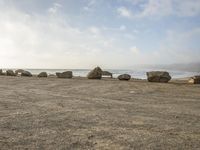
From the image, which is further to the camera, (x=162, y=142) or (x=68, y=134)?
(x=68, y=134)

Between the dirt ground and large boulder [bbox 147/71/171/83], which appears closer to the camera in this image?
the dirt ground

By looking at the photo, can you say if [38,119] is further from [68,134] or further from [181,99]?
[181,99]

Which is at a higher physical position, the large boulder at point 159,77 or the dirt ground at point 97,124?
the large boulder at point 159,77

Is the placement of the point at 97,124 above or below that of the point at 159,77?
below

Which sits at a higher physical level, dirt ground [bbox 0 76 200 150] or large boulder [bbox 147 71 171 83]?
large boulder [bbox 147 71 171 83]

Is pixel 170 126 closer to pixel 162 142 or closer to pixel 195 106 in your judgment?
pixel 162 142

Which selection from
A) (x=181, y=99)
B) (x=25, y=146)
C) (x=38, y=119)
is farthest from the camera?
(x=181, y=99)

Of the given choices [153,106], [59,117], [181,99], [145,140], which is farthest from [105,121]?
[181,99]

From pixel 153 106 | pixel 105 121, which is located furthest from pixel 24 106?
pixel 153 106

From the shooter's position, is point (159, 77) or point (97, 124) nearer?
point (97, 124)

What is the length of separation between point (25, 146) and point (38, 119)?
2509mm

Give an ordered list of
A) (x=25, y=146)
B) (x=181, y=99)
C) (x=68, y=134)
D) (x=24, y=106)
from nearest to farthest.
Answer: (x=25, y=146) → (x=68, y=134) → (x=24, y=106) → (x=181, y=99)

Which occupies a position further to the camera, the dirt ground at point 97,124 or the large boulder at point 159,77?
the large boulder at point 159,77

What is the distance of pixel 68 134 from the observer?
24.2ft
